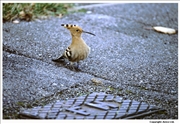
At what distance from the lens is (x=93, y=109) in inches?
123

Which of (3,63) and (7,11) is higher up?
(7,11)

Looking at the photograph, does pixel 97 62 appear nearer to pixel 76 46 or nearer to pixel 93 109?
pixel 76 46

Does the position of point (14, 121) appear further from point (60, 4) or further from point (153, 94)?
point (60, 4)

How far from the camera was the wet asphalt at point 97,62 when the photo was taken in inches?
133

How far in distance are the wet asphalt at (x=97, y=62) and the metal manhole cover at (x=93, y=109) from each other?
0.09 meters

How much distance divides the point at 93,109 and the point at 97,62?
3.43 ft

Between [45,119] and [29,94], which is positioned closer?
[45,119]

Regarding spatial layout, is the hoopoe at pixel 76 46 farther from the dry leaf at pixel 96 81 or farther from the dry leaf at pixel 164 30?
the dry leaf at pixel 164 30

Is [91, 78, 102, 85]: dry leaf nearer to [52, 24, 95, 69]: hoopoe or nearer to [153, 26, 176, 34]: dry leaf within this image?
[52, 24, 95, 69]: hoopoe

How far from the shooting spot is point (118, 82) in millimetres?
3703

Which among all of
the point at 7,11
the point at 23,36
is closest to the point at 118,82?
the point at 23,36

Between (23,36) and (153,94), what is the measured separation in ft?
6.08

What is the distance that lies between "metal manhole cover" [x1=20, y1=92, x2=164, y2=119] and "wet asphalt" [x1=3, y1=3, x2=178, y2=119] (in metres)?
0.09

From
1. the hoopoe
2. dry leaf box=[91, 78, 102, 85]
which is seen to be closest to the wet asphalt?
dry leaf box=[91, 78, 102, 85]
